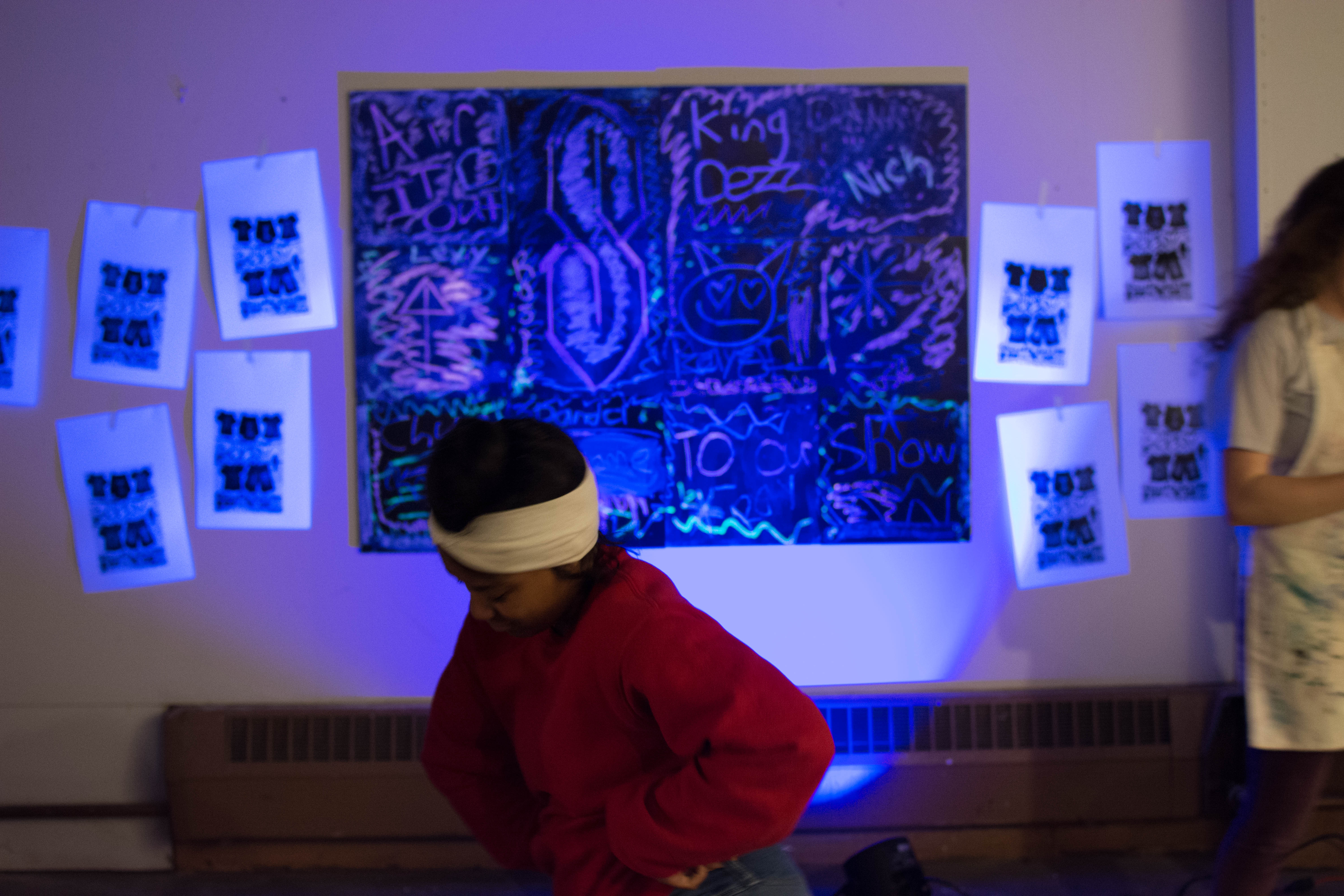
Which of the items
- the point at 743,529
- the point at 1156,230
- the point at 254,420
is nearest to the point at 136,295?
the point at 254,420

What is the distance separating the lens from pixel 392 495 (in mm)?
2383

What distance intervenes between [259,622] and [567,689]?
5.70 ft

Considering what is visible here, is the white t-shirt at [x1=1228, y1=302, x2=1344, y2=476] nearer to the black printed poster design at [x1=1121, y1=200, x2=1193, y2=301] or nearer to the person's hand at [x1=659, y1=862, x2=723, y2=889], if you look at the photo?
the black printed poster design at [x1=1121, y1=200, x2=1193, y2=301]

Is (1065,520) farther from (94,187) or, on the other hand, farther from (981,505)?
(94,187)

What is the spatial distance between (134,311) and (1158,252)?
2.97 metres

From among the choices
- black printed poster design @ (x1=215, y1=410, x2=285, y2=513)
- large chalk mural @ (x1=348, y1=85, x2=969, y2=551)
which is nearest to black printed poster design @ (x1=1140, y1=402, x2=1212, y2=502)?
large chalk mural @ (x1=348, y1=85, x2=969, y2=551)

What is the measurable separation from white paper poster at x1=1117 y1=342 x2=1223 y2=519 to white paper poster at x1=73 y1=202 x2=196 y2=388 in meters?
2.72

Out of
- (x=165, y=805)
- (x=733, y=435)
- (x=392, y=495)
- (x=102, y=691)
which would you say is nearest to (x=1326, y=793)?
(x=733, y=435)

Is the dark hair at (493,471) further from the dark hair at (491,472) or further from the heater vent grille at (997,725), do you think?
the heater vent grille at (997,725)

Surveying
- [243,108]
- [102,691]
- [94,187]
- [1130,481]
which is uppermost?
[243,108]

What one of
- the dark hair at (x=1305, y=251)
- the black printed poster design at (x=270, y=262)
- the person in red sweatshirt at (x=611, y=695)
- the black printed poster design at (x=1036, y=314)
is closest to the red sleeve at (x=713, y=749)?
the person in red sweatshirt at (x=611, y=695)

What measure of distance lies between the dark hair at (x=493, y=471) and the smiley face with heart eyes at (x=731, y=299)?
4.50ft

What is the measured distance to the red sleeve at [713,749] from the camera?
0.95 m

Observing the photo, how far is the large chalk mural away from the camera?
234cm
